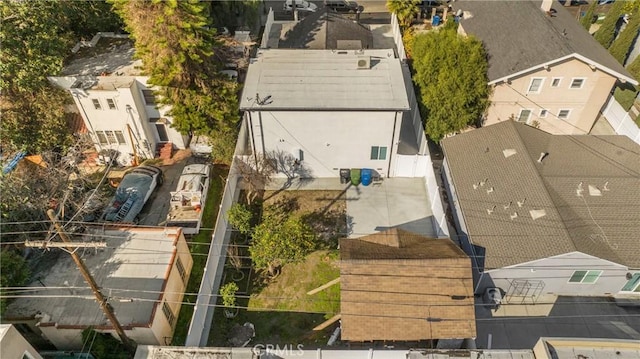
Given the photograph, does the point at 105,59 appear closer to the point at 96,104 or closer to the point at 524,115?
the point at 96,104

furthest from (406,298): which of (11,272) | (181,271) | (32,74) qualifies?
(32,74)

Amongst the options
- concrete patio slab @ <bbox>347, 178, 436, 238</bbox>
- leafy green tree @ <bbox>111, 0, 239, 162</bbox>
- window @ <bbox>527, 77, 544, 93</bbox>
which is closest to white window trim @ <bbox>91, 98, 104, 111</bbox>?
leafy green tree @ <bbox>111, 0, 239, 162</bbox>

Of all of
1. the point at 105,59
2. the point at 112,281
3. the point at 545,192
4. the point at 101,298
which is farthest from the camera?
the point at 105,59

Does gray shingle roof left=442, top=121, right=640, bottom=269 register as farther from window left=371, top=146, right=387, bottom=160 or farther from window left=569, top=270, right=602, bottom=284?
window left=371, top=146, right=387, bottom=160

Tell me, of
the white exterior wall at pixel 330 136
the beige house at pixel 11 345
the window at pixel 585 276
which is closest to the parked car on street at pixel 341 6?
the white exterior wall at pixel 330 136

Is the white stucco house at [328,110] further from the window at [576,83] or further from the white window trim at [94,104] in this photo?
the window at [576,83]

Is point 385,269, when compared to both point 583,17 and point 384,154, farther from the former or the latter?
point 583,17
